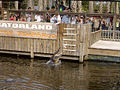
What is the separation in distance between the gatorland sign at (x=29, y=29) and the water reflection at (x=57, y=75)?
156cm

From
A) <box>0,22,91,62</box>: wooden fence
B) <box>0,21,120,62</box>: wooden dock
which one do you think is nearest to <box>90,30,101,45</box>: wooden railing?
<box>0,21,120,62</box>: wooden dock

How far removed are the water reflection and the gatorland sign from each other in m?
1.56

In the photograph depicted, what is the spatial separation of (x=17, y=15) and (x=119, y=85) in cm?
1297

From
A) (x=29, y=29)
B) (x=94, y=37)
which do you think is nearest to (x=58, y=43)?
(x=29, y=29)

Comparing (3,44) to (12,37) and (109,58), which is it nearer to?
(12,37)

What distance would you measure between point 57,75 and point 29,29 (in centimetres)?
440

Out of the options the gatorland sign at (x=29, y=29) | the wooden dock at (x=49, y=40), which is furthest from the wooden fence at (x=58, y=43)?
the gatorland sign at (x=29, y=29)

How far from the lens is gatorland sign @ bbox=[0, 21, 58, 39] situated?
52.6 ft

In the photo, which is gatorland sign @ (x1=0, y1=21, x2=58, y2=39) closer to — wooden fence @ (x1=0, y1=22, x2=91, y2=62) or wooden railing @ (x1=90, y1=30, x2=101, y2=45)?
wooden fence @ (x1=0, y1=22, x2=91, y2=62)

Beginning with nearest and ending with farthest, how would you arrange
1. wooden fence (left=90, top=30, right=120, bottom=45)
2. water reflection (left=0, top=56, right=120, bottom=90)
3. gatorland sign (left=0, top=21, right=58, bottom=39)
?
1. water reflection (left=0, top=56, right=120, bottom=90)
2. gatorland sign (left=0, top=21, right=58, bottom=39)
3. wooden fence (left=90, top=30, right=120, bottom=45)

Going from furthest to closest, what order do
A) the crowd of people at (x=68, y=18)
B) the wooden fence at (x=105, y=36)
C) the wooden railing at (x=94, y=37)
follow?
the crowd of people at (x=68, y=18) < the wooden fence at (x=105, y=36) < the wooden railing at (x=94, y=37)

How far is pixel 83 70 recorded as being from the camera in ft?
47.1

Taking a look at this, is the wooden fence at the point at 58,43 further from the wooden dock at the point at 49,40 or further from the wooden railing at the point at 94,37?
the wooden railing at the point at 94,37

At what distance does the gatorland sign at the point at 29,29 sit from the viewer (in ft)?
52.6
